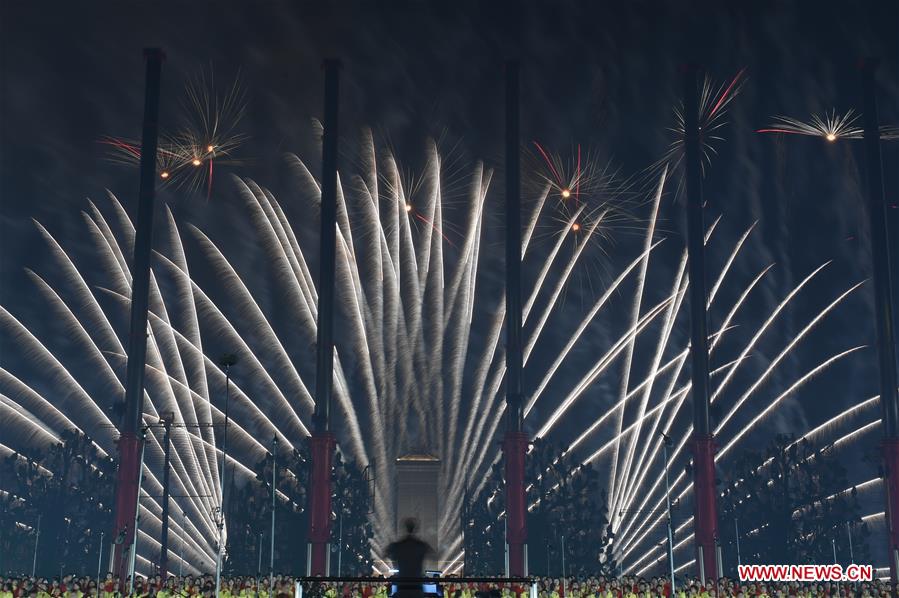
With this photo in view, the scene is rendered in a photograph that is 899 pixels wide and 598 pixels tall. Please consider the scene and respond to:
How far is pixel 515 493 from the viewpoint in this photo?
41.6 metres

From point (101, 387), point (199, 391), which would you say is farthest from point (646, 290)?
point (101, 387)

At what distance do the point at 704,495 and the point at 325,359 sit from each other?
1606 centimetres

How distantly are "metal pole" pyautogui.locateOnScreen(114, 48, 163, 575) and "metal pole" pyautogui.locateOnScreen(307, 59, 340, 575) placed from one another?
672 cm

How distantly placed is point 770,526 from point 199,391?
92.2ft

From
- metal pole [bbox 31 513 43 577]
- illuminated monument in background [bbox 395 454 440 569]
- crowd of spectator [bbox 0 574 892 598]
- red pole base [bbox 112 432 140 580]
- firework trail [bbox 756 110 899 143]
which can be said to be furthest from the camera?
firework trail [bbox 756 110 899 143]

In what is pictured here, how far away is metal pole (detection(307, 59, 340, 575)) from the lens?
1587 inches

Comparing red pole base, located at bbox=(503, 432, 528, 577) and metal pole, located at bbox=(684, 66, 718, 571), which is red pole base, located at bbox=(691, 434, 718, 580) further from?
red pole base, located at bbox=(503, 432, 528, 577)

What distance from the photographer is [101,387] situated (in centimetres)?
6022

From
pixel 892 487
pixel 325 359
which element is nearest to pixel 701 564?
pixel 892 487

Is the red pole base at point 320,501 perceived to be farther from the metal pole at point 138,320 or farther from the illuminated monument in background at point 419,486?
the metal pole at point 138,320

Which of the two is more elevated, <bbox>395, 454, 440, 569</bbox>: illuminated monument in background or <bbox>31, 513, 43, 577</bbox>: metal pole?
<bbox>395, 454, 440, 569</bbox>: illuminated monument in background

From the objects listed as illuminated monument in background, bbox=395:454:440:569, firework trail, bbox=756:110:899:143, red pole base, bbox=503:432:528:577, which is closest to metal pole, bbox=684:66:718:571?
firework trail, bbox=756:110:899:143

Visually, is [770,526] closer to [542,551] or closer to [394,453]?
[542,551]

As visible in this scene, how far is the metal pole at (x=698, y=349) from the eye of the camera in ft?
139
